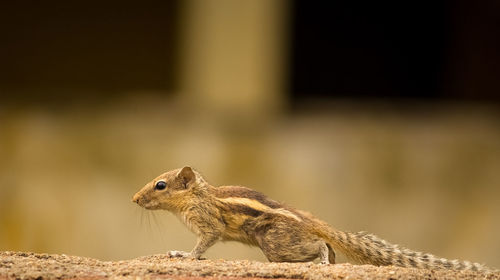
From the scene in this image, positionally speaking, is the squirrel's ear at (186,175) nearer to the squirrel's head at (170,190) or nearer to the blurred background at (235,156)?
the squirrel's head at (170,190)

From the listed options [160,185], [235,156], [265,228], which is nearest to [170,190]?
[160,185]

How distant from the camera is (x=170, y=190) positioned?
445 centimetres

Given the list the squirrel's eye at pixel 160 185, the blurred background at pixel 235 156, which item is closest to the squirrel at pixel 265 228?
the squirrel's eye at pixel 160 185

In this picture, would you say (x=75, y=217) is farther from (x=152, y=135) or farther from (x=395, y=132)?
(x=395, y=132)

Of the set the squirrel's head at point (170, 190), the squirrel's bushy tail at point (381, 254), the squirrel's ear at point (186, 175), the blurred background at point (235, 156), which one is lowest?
the blurred background at point (235, 156)

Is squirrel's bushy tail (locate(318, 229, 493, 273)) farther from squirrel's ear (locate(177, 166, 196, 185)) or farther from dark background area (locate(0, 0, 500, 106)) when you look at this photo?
dark background area (locate(0, 0, 500, 106))

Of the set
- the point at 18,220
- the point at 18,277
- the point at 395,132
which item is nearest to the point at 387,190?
the point at 395,132

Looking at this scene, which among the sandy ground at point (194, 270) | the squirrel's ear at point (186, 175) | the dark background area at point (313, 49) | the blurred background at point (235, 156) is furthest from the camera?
the dark background area at point (313, 49)

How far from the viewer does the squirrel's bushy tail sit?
416cm

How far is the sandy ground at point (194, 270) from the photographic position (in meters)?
3.72

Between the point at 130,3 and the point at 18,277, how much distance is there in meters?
8.49

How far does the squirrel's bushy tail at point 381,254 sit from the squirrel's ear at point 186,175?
65cm

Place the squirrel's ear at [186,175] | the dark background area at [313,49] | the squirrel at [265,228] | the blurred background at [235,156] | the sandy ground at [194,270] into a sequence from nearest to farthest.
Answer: the sandy ground at [194,270], the squirrel at [265,228], the squirrel's ear at [186,175], the blurred background at [235,156], the dark background area at [313,49]

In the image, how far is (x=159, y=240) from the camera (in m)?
8.88
